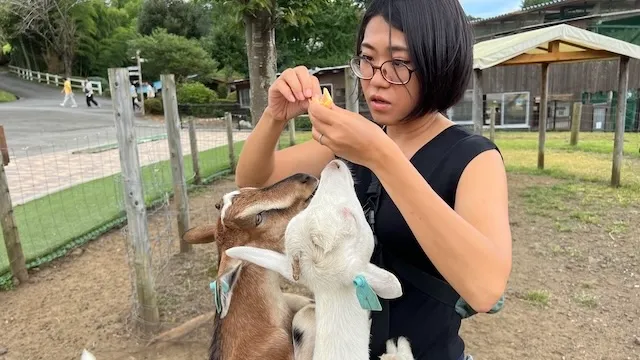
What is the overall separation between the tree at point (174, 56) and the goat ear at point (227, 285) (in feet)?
107

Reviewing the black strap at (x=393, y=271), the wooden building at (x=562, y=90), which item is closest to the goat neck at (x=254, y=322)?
the black strap at (x=393, y=271)

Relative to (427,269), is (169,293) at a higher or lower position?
lower

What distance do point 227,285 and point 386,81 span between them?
108 centimetres

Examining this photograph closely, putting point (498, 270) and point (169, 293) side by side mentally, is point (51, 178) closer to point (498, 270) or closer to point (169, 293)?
point (169, 293)

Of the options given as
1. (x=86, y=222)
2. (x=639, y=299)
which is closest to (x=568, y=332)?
(x=639, y=299)

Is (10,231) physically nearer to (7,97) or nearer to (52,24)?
(7,97)

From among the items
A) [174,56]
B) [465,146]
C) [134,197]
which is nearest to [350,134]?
[465,146]

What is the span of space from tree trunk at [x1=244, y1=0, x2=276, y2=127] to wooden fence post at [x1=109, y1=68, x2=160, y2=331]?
6.00 ft

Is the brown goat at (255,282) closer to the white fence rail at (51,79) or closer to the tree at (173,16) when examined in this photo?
the tree at (173,16)

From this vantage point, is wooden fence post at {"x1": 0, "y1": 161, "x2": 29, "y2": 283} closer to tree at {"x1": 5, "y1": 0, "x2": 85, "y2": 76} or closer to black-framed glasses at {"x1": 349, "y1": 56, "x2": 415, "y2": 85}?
black-framed glasses at {"x1": 349, "y1": 56, "x2": 415, "y2": 85}

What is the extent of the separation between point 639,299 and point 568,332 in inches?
44.7

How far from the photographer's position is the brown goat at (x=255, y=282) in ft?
6.61

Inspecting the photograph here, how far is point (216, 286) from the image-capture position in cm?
201

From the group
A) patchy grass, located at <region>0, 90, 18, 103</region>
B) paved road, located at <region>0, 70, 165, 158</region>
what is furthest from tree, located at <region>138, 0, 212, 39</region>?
patchy grass, located at <region>0, 90, 18, 103</region>
